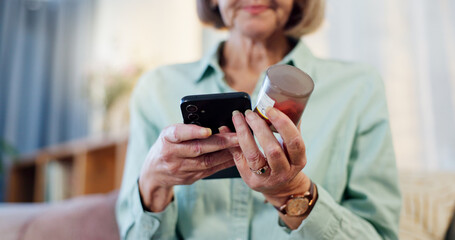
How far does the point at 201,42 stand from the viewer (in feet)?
7.63

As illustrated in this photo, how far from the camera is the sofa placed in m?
0.76

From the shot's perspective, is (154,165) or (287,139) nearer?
(287,139)

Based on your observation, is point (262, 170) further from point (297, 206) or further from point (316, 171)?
point (316, 171)

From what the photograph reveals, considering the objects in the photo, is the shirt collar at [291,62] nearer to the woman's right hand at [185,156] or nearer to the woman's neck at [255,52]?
the woman's neck at [255,52]

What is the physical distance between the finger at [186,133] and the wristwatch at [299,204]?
17 centimetres

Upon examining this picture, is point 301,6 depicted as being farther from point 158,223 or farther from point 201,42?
point 201,42

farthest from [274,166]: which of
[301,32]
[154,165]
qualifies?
[301,32]

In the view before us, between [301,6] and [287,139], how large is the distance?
1.78 feet

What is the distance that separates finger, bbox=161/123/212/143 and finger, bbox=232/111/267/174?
0.04 m

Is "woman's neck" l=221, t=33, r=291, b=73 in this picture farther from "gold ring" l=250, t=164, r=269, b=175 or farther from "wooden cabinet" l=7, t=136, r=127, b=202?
"wooden cabinet" l=7, t=136, r=127, b=202

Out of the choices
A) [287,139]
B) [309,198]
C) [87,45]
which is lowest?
[87,45]

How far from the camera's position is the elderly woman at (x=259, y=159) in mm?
480

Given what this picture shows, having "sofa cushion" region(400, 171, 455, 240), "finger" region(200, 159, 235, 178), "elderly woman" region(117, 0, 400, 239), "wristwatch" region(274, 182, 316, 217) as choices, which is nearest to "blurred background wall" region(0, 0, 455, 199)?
"sofa cushion" region(400, 171, 455, 240)

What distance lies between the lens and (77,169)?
1.87m
